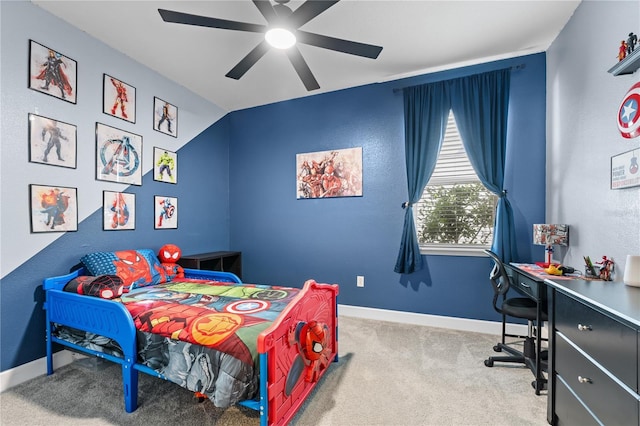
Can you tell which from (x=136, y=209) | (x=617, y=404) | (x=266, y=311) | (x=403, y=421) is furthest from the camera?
(x=136, y=209)

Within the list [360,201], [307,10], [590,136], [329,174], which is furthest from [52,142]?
[590,136]

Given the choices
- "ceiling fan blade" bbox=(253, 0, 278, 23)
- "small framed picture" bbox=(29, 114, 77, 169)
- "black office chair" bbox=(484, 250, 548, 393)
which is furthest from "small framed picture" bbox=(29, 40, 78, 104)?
"black office chair" bbox=(484, 250, 548, 393)

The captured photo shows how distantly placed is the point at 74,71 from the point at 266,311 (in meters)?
2.71

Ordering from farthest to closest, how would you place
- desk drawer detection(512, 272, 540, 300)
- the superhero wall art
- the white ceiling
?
1. the superhero wall art
2. the white ceiling
3. desk drawer detection(512, 272, 540, 300)

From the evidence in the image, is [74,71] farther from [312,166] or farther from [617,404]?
[617,404]

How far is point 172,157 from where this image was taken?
11.2 feet

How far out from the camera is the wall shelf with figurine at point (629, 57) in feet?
4.97

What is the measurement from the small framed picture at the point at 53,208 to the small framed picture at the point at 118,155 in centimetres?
33

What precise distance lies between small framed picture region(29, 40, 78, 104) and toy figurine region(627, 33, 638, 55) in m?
4.08

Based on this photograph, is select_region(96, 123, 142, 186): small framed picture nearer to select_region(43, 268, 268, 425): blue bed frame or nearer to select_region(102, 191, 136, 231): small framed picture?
select_region(102, 191, 136, 231): small framed picture

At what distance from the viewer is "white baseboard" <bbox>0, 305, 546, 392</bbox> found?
2.09 m

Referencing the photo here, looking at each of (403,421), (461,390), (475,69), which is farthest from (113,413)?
(475,69)

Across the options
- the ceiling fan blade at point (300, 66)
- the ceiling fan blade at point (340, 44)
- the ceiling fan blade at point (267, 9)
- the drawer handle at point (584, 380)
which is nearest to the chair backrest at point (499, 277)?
Answer: the drawer handle at point (584, 380)

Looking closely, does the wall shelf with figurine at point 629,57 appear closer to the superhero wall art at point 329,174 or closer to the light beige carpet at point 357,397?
the light beige carpet at point 357,397
